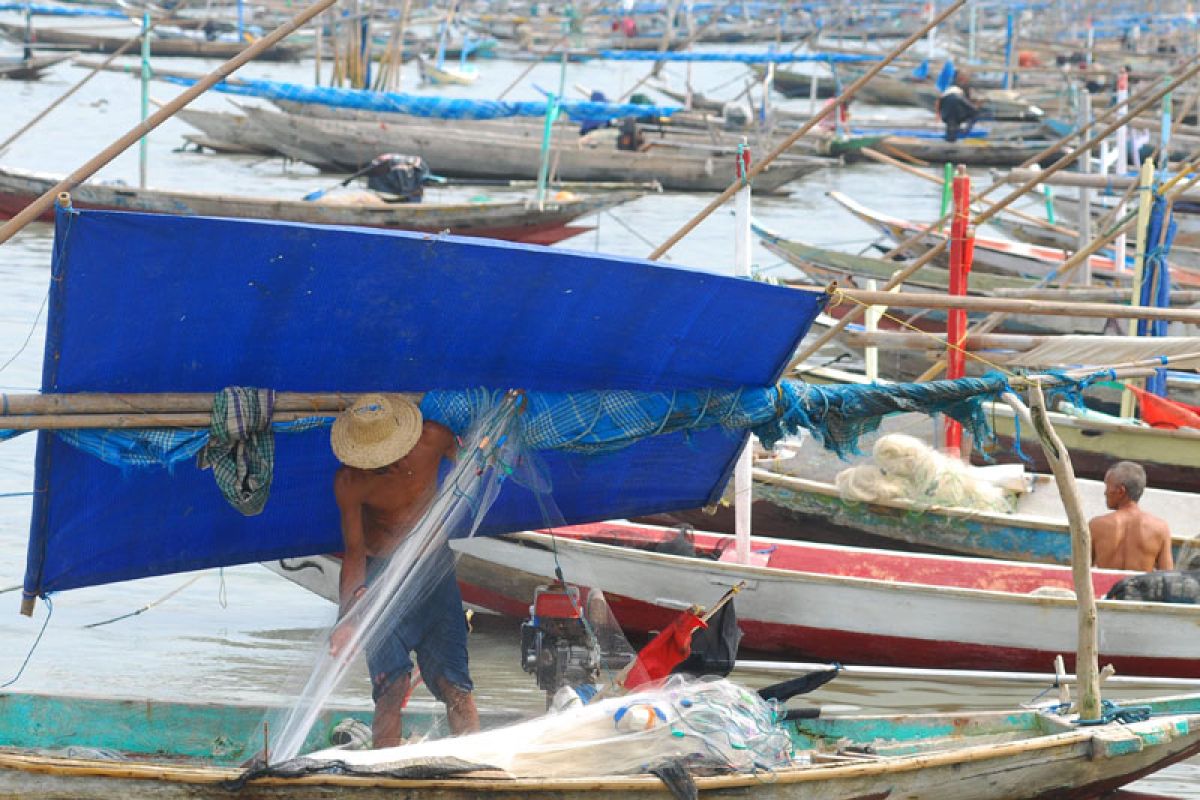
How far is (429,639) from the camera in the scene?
5219 mm

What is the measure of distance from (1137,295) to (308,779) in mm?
7219

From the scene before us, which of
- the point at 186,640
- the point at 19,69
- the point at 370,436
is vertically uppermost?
the point at 370,436

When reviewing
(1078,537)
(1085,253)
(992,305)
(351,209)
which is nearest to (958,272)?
(1085,253)

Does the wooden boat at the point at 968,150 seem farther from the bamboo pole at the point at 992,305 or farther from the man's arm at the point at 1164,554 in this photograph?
the bamboo pole at the point at 992,305

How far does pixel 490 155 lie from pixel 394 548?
61.3 feet

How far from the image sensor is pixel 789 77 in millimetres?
36438

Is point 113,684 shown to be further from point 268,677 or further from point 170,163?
point 170,163

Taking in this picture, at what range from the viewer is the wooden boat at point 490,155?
23.1 m

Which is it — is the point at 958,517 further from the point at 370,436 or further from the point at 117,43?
the point at 117,43

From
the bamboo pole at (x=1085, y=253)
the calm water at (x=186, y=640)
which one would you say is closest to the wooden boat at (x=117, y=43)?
the calm water at (x=186, y=640)

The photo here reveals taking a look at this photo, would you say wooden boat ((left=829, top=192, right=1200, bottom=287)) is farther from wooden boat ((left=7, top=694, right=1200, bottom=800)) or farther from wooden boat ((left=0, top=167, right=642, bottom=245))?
wooden boat ((left=7, top=694, right=1200, bottom=800))

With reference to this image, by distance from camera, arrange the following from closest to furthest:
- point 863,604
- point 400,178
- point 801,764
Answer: point 801,764
point 863,604
point 400,178

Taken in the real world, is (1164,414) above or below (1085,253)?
below

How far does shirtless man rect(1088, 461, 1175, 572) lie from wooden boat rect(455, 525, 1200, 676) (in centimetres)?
20
